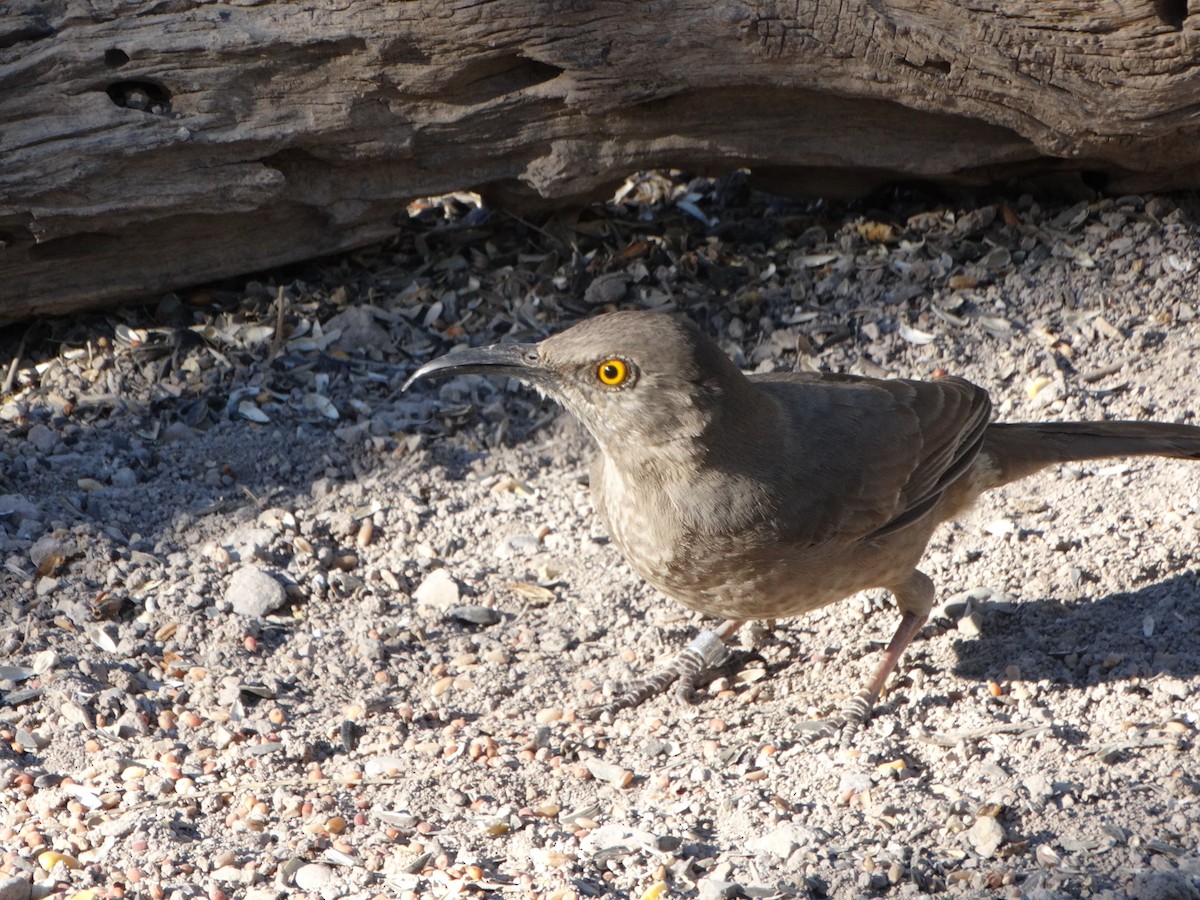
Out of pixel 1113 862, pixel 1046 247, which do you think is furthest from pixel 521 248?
pixel 1113 862

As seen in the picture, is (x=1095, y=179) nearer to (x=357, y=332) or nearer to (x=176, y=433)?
(x=357, y=332)

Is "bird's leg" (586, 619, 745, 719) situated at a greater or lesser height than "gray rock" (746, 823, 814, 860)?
lesser

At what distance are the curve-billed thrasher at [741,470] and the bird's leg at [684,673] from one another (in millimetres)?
19

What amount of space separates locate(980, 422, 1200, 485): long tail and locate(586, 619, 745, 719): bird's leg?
1227mm

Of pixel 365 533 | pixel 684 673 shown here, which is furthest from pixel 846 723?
pixel 365 533

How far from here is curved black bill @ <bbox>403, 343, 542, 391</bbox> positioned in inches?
170

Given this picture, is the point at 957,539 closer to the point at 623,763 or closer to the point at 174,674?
the point at 623,763

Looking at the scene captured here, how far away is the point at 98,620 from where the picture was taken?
4.93 meters

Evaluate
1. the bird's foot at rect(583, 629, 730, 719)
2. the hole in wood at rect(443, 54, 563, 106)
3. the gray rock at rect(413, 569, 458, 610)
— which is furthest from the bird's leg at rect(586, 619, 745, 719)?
the hole in wood at rect(443, 54, 563, 106)

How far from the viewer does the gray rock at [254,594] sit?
5059 mm

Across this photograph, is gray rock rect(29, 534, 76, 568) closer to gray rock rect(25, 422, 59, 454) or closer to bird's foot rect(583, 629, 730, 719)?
gray rock rect(25, 422, 59, 454)

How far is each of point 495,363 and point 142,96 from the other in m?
2.44

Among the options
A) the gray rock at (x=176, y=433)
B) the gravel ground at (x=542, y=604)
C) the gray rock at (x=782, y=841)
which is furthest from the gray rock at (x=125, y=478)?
the gray rock at (x=782, y=841)

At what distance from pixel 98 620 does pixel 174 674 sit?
1.43ft
